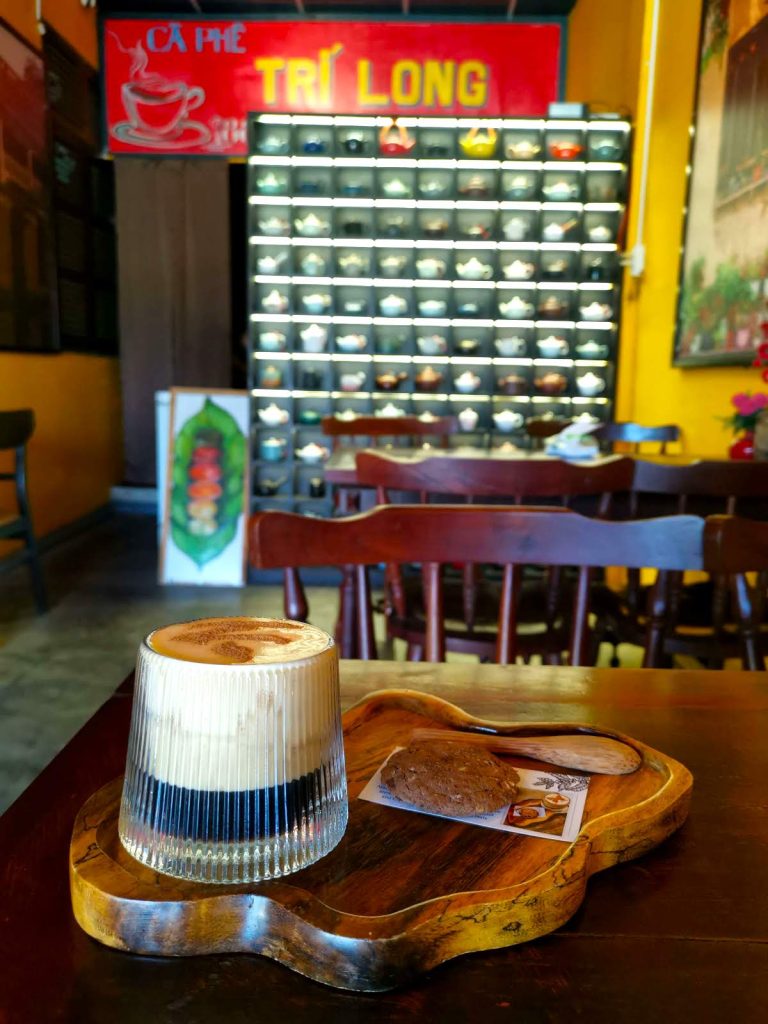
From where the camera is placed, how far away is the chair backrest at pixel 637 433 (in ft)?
11.5

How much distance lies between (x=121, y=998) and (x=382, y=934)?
12 centimetres

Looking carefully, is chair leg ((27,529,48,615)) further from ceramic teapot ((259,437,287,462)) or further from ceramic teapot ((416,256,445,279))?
ceramic teapot ((416,256,445,279))

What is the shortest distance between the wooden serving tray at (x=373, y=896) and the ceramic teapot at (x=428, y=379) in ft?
14.3

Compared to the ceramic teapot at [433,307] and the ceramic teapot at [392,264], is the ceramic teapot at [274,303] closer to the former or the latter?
the ceramic teapot at [392,264]

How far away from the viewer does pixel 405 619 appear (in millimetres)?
1913

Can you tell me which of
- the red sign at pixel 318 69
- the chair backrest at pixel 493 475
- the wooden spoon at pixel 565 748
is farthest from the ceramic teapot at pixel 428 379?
the wooden spoon at pixel 565 748

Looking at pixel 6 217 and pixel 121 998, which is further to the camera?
pixel 6 217

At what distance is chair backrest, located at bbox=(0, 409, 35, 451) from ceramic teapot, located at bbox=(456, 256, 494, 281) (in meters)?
2.56

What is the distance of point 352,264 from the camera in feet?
15.2

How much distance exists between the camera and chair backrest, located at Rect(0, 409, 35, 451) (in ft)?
10.7

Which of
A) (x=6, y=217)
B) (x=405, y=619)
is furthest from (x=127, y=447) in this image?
(x=405, y=619)

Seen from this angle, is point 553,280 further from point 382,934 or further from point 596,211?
point 382,934

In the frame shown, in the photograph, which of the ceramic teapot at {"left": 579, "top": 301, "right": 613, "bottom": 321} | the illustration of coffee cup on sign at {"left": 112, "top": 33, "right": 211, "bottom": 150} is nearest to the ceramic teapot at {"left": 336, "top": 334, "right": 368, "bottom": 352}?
the ceramic teapot at {"left": 579, "top": 301, "right": 613, "bottom": 321}

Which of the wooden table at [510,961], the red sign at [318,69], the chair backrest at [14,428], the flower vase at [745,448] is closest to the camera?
the wooden table at [510,961]
